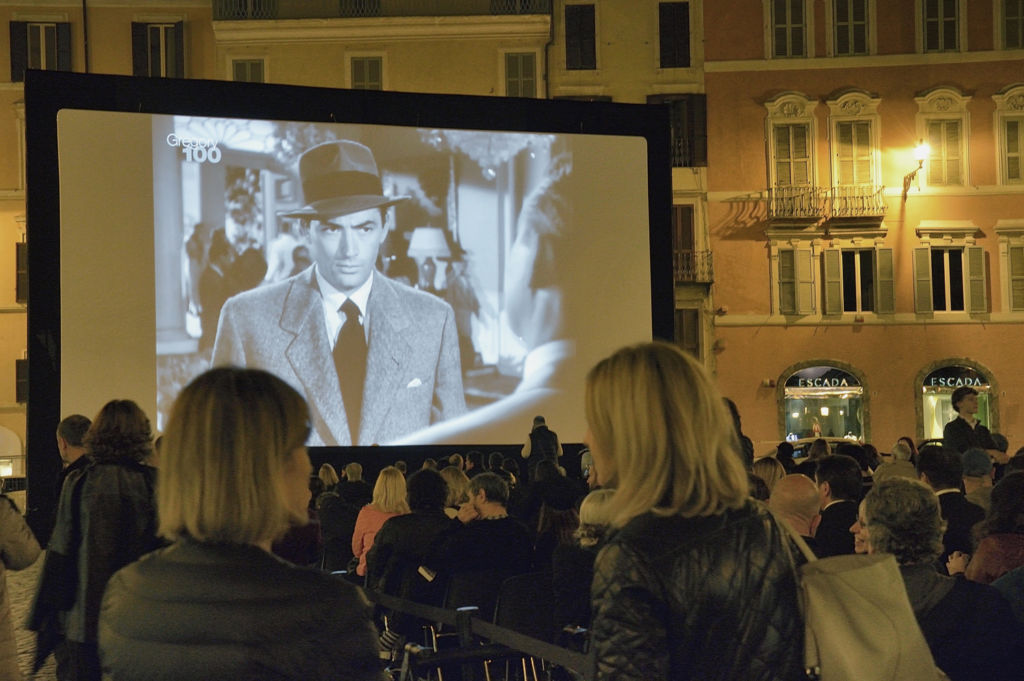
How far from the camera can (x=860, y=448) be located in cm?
1051

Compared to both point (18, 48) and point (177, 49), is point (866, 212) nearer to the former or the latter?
point (177, 49)

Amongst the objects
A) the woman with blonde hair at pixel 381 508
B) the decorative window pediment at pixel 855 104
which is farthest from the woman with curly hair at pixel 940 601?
the decorative window pediment at pixel 855 104

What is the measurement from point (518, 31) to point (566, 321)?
14050 mm

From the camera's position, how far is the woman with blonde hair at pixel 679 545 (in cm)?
185

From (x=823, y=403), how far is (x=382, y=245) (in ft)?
48.5

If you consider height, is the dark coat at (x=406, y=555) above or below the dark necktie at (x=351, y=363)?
below

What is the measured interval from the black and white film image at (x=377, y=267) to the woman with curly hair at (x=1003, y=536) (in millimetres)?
7898

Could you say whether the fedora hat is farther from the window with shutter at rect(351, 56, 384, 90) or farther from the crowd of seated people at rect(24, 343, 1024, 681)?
the window with shutter at rect(351, 56, 384, 90)

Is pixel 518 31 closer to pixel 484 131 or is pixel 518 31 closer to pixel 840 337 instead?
pixel 840 337

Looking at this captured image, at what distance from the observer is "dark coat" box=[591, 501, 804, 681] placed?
6.04 ft

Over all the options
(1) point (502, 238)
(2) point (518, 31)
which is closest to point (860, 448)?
(1) point (502, 238)

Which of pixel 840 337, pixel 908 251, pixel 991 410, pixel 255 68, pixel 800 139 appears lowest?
pixel 991 410

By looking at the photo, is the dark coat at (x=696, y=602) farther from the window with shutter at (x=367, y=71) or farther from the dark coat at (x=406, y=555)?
the window with shutter at (x=367, y=71)

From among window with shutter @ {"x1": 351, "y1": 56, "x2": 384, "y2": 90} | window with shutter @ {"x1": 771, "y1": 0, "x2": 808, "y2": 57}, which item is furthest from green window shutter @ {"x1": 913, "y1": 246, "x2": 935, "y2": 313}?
window with shutter @ {"x1": 351, "y1": 56, "x2": 384, "y2": 90}
